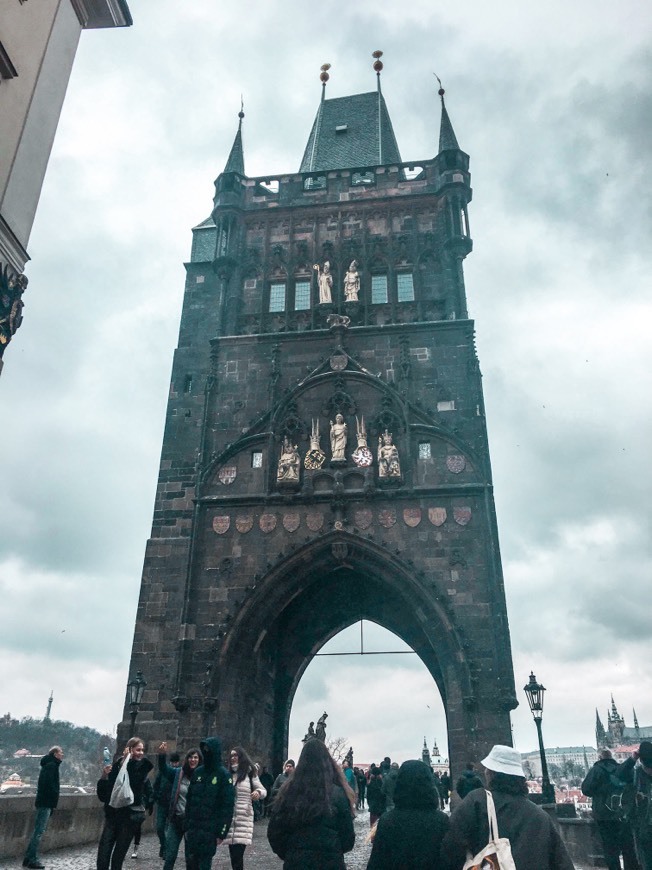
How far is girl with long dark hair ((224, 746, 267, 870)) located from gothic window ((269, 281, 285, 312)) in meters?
14.8

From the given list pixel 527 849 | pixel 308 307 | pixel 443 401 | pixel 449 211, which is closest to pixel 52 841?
pixel 527 849

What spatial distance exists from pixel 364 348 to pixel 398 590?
6433mm

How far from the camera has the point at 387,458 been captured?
55.9 ft

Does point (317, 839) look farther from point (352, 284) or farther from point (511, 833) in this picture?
point (352, 284)

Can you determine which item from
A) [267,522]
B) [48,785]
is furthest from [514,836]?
[267,522]

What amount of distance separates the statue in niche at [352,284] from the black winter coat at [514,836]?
1702 cm

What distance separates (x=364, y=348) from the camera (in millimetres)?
18797

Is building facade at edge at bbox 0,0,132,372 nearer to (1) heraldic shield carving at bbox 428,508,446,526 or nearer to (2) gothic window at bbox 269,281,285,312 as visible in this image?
(1) heraldic shield carving at bbox 428,508,446,526

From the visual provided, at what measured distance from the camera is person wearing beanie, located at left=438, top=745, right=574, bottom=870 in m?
3.31

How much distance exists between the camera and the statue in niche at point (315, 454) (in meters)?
17.3

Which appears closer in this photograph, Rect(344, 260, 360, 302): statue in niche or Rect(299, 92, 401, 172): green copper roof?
Rect(344, 260, 360, 302): statue in niche

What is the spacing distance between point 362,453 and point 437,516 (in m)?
2.37

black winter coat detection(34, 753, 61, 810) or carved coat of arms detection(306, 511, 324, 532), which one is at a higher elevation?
carved coat of arms detection(306, 511, 324, 532)

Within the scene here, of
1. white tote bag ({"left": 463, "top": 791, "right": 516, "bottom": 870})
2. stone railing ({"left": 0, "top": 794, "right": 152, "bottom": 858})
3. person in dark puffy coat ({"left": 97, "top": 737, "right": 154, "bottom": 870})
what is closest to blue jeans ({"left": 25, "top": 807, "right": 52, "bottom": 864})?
stone railing ({"left": 0, "top": 794, "right": 152, "bottom": 858})
